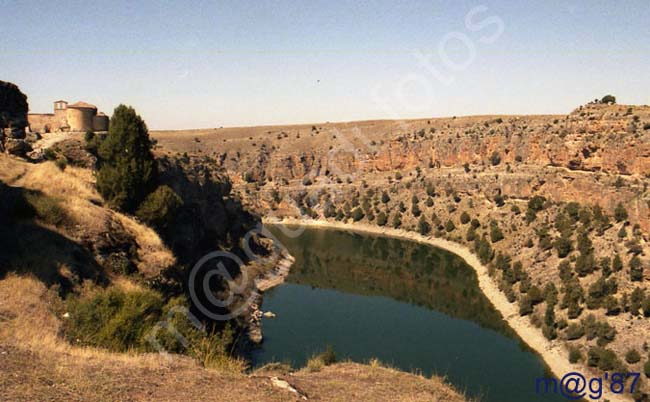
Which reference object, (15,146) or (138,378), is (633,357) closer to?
(138,378)

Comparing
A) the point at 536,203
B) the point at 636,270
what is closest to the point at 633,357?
the point at 636,270

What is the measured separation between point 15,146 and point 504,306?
3925 centimetres

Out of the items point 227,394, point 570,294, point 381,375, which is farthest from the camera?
point 570,294

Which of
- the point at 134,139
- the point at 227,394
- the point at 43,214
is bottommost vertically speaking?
the point at 227,394

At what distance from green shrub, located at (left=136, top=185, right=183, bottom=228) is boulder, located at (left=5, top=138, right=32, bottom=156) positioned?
7.72 m

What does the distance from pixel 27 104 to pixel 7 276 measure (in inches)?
549

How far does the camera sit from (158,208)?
1223 inches

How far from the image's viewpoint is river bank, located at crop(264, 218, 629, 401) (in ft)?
100

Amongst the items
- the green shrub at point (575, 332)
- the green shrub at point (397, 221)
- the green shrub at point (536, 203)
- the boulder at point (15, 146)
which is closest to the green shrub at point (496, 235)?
the green shrub at point (536, 203)

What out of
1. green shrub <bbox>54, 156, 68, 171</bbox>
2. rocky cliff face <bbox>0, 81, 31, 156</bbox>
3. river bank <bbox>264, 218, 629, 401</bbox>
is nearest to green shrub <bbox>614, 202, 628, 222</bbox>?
river bank <bbox>264, 218, 629, 401</bbox>

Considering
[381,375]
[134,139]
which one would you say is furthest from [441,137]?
[381,375]

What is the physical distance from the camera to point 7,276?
17609mm

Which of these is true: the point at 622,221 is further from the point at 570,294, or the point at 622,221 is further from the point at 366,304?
the point at 366,304

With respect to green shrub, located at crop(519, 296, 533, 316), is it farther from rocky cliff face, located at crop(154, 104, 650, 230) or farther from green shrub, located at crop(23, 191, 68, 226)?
green shrub, located at crop(23, 191, 68, 226)
